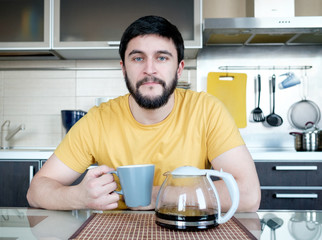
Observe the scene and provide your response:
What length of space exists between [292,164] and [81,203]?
5.02 ft

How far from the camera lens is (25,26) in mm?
2379

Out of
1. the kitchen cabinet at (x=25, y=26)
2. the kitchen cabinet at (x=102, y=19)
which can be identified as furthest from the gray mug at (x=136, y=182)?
the kitchen cabinet at (x=25, y=26)

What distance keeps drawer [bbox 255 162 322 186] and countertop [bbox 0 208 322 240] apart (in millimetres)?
1215

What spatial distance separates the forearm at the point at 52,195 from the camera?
908 millimetres

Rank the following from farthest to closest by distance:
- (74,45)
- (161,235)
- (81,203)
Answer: (74,45) → (81,203) → (161,235)

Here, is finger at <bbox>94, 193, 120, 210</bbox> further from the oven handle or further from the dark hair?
the oven handle

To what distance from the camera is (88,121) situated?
1.27 m

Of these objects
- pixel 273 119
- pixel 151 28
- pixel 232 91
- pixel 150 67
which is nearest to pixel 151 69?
pixel 150 67

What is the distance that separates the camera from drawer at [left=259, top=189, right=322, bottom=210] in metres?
2.04

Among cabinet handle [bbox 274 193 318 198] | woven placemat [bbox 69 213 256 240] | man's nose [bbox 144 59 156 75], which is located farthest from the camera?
cabinet handle [bbox 274 193 318 198]

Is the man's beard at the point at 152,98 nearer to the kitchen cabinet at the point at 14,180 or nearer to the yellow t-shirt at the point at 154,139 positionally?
the yellow t-shirt at the point at 154,139

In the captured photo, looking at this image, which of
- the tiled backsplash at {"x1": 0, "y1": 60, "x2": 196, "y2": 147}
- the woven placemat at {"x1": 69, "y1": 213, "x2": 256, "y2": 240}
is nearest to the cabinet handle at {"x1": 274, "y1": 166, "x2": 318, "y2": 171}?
the tiled backsplash at {"x1": 0, "y1": 60, "x2": 196, "y2": 147}

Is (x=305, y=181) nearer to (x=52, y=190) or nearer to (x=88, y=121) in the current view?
(x=88, y=121)

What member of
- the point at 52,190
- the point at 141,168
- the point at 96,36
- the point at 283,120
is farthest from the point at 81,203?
the point at 283,120
